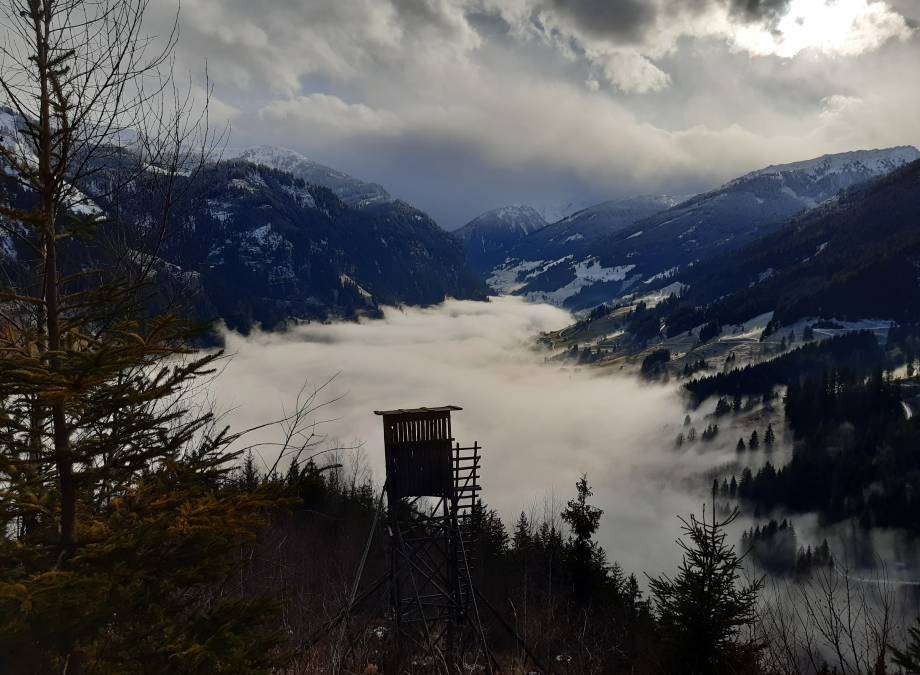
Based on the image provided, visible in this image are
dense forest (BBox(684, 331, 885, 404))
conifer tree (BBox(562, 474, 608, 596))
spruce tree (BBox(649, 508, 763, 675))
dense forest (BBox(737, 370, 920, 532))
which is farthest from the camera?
dense forest (BBox(684, 331, 885, 404))

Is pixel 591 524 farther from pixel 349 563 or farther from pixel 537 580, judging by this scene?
pixel 349 563

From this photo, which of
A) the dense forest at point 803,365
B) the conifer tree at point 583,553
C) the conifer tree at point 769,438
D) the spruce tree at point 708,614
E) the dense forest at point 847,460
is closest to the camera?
the spruce tree at point 708,614

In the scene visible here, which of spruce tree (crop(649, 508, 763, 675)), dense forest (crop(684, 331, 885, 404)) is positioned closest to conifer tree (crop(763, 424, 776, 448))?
dense forest (crop(684, 331, 885, 404))

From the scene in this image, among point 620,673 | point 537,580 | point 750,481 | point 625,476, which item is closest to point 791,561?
point 750,481

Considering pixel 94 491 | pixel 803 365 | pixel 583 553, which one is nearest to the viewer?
pixel 94 491

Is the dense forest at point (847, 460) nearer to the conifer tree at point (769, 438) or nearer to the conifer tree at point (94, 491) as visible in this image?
the conifer tree at point (769, 438)

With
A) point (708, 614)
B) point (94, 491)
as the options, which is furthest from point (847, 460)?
point (94, 491)

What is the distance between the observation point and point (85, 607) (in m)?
4.21

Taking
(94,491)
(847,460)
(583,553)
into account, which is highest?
(94,491)

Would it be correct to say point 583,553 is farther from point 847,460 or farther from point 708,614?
point 847,460

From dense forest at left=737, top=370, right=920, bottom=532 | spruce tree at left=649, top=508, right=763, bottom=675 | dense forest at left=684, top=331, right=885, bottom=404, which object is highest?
dense forest at left=684, top=331, right=885, bottom=404

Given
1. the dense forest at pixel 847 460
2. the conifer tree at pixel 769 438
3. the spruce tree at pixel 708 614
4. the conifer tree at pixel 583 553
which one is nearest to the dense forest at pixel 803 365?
the dense forest at pixel 847 460

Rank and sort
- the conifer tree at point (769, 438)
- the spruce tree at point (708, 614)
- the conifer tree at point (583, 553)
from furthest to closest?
the conifer tree at point (769, 438)
the conifer tree at point (583, 553)
the spruce tree at point (708, 614)

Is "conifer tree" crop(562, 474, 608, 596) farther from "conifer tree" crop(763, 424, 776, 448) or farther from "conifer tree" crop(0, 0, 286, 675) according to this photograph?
"conifer tree" crop(763, 424, 776, 448)
